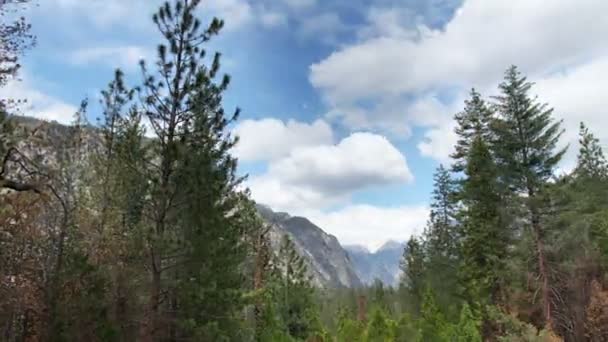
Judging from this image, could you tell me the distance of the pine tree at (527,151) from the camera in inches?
982

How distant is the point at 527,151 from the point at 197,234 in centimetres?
1960

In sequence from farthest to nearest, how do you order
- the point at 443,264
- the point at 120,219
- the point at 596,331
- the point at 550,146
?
the point at 443,264, the point at 550,146, the point at 596,331, the point at 120,219

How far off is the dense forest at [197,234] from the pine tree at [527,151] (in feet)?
0.24

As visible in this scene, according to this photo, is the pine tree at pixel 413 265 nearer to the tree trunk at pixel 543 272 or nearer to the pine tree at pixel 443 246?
the pine tree at pixel 443 246

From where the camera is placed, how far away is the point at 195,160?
12898mm

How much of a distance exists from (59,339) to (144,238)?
3333mm

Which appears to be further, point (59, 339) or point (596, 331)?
point (596, 331)

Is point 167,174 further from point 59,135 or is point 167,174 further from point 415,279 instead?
point 415,279

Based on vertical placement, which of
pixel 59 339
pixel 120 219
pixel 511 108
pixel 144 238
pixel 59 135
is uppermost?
pixel 511 108

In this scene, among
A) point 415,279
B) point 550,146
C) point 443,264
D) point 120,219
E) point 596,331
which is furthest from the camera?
point 415,279

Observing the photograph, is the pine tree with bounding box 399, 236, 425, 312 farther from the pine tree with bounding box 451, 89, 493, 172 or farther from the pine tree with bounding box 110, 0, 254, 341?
the pine tree with bounding box 110, 0, 254, 341

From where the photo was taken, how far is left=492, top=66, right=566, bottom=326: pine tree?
25.0m

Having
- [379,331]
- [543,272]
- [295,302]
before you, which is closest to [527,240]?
[543,272]

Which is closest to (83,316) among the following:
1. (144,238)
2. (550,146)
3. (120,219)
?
(144,238)
